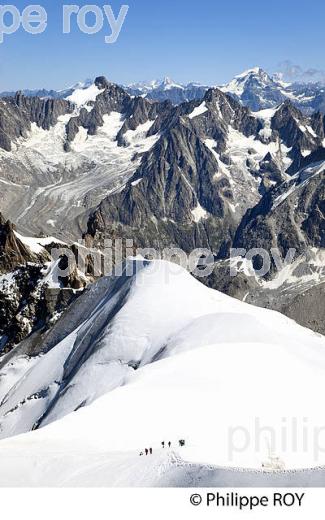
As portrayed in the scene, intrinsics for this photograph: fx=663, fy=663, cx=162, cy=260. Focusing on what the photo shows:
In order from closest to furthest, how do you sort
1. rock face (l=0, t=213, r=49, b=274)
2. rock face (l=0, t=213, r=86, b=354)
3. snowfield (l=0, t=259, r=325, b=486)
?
snowfield (l=0, t=259, r=325, b=486)
rock face (l=0, t=213, r=86, b=354)
rock face (l=0, t=213, r=49, b=274)

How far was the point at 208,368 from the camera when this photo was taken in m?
66.4

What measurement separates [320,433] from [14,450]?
22804 mm

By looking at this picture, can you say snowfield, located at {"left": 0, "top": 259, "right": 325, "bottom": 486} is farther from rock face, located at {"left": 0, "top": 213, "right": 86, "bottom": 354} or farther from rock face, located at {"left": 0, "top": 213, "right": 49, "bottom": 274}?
rock face, located at {"left": 0, "top": 213, "right": 49, "bottom": 274}

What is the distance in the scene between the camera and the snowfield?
45406 mm

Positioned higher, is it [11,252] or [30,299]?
[11,252]

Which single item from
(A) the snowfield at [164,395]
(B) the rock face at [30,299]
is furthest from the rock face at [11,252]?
(A) the snowfield at [164,395]

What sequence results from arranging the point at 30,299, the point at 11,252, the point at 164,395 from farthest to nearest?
the point at 11,252 → the point at 30,299 → the point at 164,395

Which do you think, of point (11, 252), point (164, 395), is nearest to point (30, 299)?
point (11, 252)

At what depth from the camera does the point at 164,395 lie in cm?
6047

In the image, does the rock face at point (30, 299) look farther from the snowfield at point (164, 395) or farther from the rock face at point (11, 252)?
the snowfield at point (164, 395)

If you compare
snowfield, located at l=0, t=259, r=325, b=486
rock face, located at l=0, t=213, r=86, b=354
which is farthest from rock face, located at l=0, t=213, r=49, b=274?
snowfield, located at l=0, t=259, r=325, b=486

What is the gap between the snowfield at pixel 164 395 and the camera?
45406 mm

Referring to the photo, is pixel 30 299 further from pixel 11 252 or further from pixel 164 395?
pixel 164 395

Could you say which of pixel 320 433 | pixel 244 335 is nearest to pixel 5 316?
pixel 244 335
